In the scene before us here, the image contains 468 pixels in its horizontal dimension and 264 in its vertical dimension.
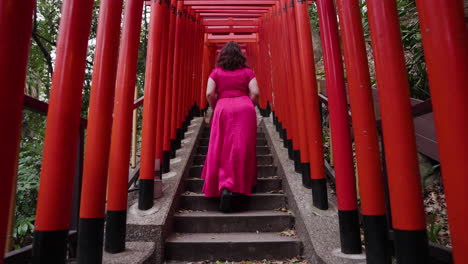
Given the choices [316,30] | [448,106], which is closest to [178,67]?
[448,106]

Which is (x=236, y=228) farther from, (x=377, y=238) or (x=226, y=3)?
(x=226, y=3)

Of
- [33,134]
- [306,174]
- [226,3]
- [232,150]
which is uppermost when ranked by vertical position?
[226,3]

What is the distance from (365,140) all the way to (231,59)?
85.5 inches

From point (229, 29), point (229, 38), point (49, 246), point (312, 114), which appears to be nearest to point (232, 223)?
point (312, 114)

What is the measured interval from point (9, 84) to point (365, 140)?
170cm

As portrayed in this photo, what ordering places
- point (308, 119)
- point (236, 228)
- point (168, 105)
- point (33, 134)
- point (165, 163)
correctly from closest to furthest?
1. point (308, 119)
2. point (236, 228)
3. point (165, 163)
4. point (168, 105)
5. point (33, 134)

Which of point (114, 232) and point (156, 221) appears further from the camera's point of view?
point (156, 221)

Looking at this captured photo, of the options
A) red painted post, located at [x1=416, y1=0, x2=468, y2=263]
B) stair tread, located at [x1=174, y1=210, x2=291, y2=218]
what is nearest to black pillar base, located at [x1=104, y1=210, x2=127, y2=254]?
stair tread, located at [x1=174, y1=210, x2=291, y2=218]

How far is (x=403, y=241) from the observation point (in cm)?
134

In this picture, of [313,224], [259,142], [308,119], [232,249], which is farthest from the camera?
[259,142]

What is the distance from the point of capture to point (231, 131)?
3479mm

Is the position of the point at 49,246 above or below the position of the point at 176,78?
below

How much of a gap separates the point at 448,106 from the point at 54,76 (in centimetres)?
157

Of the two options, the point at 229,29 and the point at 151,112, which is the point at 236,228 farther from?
the point at 229,29
